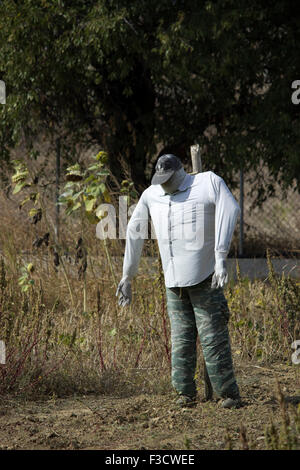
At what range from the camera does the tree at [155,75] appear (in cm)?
855

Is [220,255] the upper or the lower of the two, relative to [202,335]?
upper

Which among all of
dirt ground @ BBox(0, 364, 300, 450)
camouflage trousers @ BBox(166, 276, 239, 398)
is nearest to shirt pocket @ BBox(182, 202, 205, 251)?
camouflage trousers @ BBox(166, 276, 239, 398)

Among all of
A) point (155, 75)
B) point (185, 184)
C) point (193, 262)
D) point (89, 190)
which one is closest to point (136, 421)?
point (193, 262)

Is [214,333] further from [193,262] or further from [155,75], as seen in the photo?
[155,75]

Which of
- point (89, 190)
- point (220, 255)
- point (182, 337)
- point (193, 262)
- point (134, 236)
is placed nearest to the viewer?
point (220, 255)

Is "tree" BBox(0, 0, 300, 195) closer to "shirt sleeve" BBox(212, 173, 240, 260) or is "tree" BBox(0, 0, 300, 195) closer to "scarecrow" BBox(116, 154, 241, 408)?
"scarecrow" BBox(116, 154, 241, 408)

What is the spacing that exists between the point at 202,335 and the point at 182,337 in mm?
153

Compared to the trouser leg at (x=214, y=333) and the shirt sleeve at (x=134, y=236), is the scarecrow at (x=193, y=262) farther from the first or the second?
the shirt sleeve at (x=134, y=236)

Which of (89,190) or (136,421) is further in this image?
(89,190)

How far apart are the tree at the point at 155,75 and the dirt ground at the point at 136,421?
4716 mm

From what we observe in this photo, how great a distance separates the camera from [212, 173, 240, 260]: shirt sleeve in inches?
162

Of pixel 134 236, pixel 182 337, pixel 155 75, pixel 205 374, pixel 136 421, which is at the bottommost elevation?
pixel 136 421

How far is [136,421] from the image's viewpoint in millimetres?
4301

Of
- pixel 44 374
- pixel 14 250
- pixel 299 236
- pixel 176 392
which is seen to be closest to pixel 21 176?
pixel 14 250
